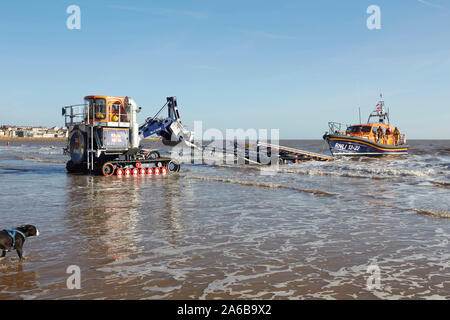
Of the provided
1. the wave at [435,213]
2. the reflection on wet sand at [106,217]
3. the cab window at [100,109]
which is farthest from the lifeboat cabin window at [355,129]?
the wave at [435,213]

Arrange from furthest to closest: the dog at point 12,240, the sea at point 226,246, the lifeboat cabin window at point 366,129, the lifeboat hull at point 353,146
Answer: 1. the lifeboat cabin window at point 366,129
2. the lifeboat hull at point 353,146
3. the dog at point 12,240
4. the sea at point 226,246

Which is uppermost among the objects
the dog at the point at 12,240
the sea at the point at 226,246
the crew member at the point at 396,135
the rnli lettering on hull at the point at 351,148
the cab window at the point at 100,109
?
the cab window at the point at 100,109

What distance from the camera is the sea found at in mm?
5078

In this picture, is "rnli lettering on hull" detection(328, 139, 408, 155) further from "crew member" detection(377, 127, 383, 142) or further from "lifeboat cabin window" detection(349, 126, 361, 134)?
"lifeboat cabin window" detection(349, 126, 361, 134)

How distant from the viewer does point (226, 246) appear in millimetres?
7172

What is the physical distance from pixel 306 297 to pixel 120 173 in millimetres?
17117

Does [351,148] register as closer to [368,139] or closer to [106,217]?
[368,139]

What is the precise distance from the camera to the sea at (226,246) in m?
5.08

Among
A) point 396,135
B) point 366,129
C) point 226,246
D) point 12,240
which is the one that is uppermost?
point 366,129

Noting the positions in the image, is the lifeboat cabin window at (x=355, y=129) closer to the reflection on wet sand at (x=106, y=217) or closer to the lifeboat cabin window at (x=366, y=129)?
the lifeboat cabin window at (x=366, y=129)

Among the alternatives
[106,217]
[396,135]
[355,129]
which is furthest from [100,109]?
[396,135]

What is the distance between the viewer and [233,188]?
16.7m

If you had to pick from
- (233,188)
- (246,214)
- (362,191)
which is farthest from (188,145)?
(246,214)

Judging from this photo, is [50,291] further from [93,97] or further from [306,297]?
[93,97]
